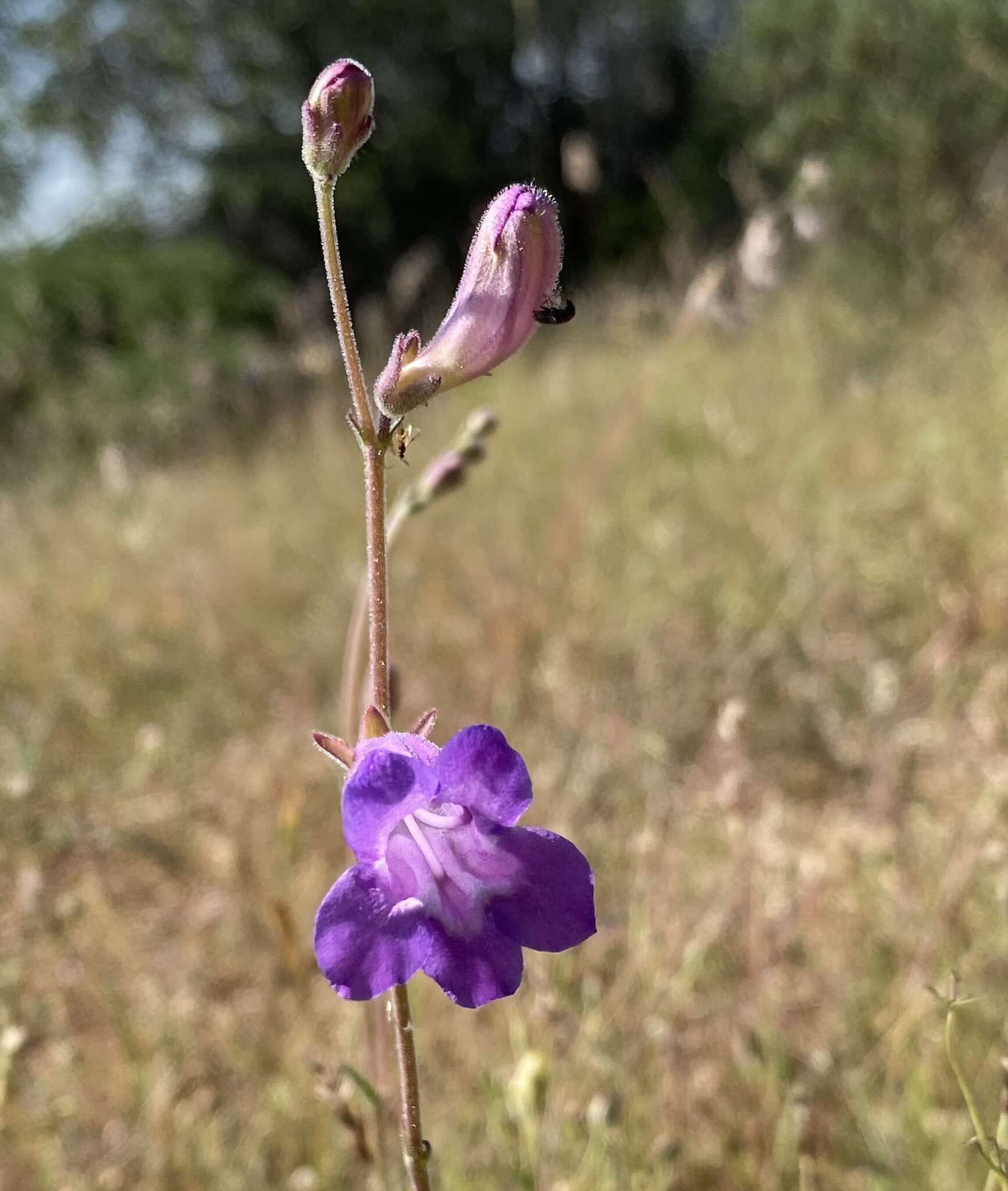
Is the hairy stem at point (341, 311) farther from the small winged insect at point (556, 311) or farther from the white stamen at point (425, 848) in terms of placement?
the white stamen at point (425, 848)

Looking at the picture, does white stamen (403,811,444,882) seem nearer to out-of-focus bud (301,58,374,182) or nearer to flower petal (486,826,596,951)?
flower petal (486,826,596,951)

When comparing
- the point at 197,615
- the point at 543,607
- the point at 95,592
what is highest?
the point at 543,607

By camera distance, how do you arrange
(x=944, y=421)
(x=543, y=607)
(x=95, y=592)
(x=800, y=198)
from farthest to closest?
(x=944, y=421) → (x=543, y=607) → (x=95, y=592) → (x=800, y=198)

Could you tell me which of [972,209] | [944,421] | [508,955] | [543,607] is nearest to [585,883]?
[508,955]

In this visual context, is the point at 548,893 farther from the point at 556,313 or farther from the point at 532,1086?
the point at 532,1086

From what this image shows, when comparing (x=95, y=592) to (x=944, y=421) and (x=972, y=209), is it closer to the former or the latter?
(x=944, y=421)

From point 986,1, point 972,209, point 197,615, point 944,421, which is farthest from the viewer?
point 986,1

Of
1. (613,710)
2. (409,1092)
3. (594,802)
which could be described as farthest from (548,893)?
(613,710)
